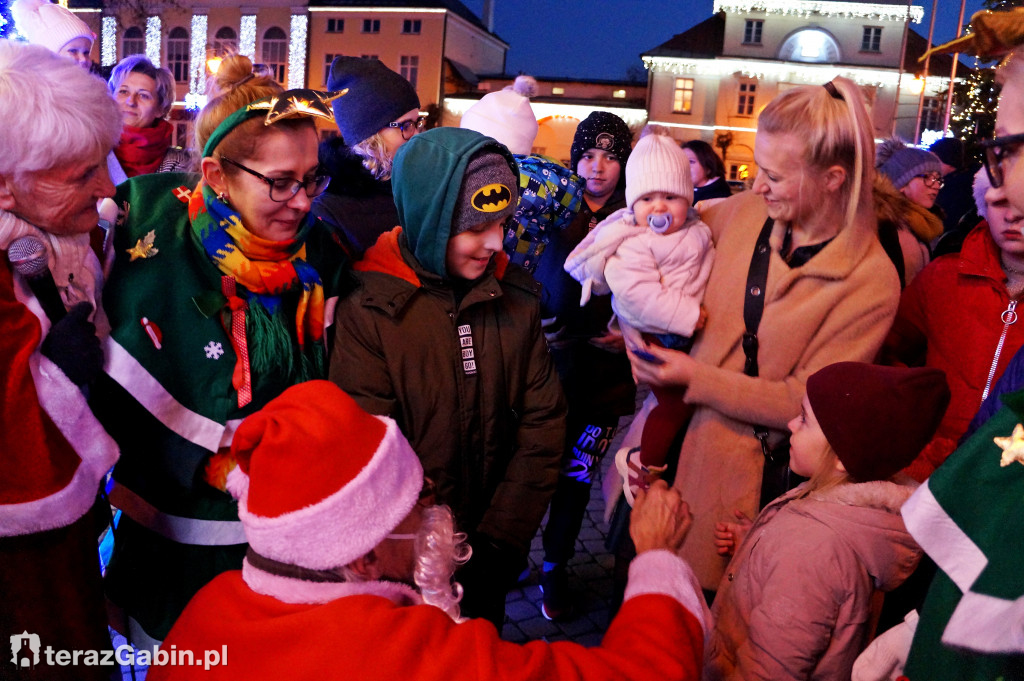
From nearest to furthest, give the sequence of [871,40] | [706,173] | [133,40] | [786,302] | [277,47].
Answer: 1. [786,302]
2. [706,173]
3. [871,40]
4. [277,47]
5. [133,40]

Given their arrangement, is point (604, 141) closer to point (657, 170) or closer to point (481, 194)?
point (657, 170)

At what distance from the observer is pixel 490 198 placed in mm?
2465

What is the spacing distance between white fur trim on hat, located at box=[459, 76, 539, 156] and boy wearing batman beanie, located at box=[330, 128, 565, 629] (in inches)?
60.3

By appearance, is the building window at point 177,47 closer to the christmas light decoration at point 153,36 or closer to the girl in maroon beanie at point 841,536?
the christmas light decoration at point 153,36

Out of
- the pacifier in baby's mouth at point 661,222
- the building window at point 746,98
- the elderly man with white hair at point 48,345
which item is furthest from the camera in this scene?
the building window at point 746,98

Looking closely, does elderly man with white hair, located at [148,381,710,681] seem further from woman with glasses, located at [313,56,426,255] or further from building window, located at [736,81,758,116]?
building window, located at [736,81,758,116]

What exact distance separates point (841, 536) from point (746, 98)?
35536 mm

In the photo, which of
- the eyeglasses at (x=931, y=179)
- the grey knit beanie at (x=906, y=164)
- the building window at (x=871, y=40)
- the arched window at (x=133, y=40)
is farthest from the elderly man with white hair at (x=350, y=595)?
the arched window at (x=133, y=40)

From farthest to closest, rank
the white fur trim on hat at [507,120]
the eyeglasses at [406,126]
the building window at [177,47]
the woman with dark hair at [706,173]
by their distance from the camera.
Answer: the building window at [177,47] < the woman with dark hair at [706,173] < the white fur trim on hat at [507,120] < the eyeglasses at [406,126]

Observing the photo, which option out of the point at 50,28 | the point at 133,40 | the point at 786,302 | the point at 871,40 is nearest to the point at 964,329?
the point at 786,302

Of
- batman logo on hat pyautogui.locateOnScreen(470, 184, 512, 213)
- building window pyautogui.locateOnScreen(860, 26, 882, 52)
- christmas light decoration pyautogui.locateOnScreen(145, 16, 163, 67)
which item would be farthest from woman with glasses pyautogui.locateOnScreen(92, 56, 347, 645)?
christmas light decoration pyautogui.locateOnScreen(145, 16, 163, 67)

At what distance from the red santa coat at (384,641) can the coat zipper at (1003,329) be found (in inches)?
60.3

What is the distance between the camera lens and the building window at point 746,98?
1351 inches

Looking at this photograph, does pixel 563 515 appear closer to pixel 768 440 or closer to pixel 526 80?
pixel 768 440
